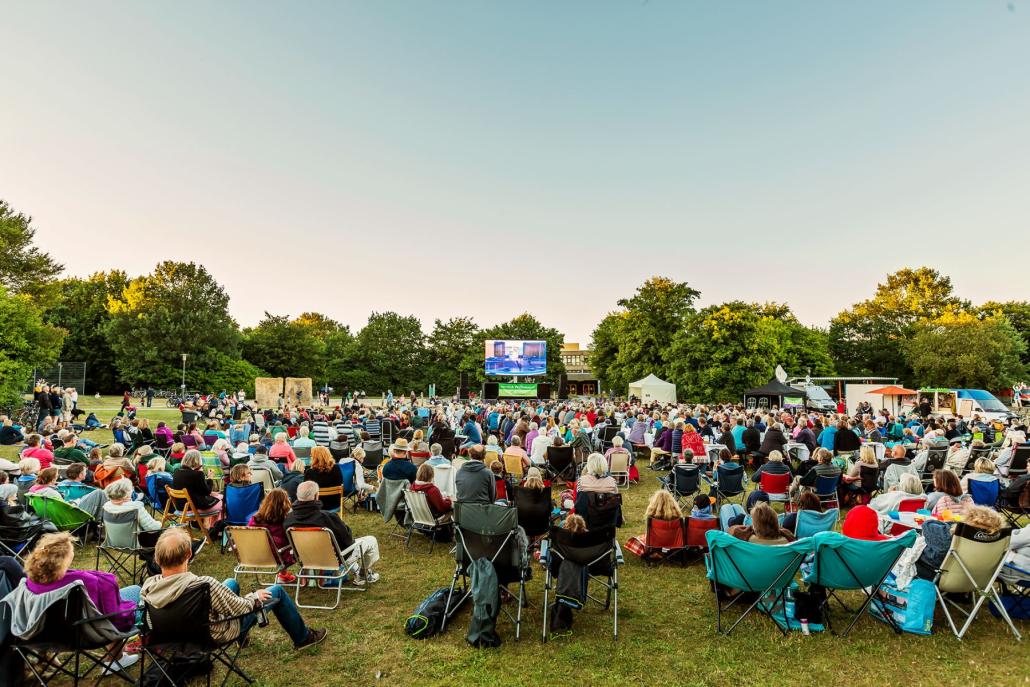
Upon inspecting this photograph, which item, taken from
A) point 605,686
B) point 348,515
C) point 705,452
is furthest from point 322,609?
point 705,452

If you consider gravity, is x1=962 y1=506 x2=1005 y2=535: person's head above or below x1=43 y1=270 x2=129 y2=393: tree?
below

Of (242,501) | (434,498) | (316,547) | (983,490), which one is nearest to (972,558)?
(983,490)

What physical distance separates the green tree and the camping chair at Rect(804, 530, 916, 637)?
47663 millimetres

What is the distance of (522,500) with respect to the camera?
18.7 ft

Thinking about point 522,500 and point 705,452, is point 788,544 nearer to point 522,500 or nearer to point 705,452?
point 522,500

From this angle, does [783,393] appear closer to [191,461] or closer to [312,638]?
[191,461]

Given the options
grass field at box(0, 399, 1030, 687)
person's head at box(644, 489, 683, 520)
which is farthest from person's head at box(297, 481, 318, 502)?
person's head at box(644, 489, 683, 520)

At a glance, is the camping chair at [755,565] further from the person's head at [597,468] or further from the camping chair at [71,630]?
the camping chair at [71,630]

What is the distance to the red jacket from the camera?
6.31 metres

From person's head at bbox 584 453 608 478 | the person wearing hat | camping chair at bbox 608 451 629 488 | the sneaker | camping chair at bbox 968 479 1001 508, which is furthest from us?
camping chair at bbox 608 451 629 488

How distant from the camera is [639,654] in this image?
403 centimetres

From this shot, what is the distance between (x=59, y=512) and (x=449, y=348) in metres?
48.5

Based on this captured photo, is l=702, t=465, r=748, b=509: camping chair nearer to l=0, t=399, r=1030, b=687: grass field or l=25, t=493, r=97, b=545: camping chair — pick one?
l=0, t=399, r=1030, b=687: grass field

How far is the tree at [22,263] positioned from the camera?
1185 inches
